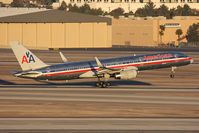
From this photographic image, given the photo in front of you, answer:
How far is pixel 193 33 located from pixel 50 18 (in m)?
61.3

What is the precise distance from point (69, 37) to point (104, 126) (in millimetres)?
118038

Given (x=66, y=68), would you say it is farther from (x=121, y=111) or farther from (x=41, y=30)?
(x=41, y=30)

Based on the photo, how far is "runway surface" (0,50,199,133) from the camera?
40.3 m

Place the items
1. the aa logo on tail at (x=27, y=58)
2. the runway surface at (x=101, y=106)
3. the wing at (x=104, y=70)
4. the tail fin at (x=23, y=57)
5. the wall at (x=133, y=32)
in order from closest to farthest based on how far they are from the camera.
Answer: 1. the runway surface at (x=101, y=106)
2. the tail fin at (x=23, y=57)
3. the aa logo on tail at (x=27, y=58)
4. the wing at (x=104, y=70)
5. the wall at (x=133, y=32)

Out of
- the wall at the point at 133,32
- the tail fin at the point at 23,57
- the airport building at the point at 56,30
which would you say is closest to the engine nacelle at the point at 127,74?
the tail fin at the point at 23,57

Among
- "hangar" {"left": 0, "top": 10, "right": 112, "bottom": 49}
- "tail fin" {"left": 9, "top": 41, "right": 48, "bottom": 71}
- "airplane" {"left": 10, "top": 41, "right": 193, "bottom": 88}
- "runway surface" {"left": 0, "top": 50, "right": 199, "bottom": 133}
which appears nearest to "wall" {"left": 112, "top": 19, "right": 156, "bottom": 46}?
"hangar" {"left": 0, "top": 10, "right": 112, "bottom": 49}

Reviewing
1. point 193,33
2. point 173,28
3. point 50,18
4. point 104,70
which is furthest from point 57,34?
point 104,70

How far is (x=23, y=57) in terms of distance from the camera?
58625 mm

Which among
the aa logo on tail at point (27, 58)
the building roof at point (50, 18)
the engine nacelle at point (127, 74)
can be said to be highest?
the building roof at point (50, 18)

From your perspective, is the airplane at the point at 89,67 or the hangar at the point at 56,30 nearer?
the airplane at the point at 89,67

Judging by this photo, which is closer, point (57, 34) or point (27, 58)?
point (27, 58)

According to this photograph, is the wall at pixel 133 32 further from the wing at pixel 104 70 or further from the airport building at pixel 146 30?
the wing at pixel 104 70

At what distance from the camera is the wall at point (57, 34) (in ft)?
495

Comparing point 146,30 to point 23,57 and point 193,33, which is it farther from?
point 23,57
